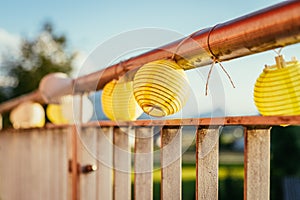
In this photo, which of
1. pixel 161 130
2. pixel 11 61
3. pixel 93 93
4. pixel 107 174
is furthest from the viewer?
pixel 11 61

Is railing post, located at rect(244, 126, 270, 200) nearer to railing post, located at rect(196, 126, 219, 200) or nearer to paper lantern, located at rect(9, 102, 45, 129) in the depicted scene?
railing post, located at rect(196, 126, 219, 200)

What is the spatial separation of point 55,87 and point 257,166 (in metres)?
1.38

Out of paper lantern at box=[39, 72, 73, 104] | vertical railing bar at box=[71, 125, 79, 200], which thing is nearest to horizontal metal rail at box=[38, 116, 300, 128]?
vertical railing bar at box=[71, 125, 79, 200]

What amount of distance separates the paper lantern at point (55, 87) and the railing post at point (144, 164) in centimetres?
79

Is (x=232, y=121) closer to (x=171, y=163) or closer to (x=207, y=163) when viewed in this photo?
(x=207, y=163)

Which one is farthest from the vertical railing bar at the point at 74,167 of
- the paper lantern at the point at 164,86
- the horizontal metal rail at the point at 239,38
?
the paper lantern at the point at 164,86

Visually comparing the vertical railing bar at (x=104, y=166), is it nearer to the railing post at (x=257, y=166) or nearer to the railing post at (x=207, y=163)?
the railing post at (x=207, y=163)

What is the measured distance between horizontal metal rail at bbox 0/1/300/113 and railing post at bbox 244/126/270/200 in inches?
6.0

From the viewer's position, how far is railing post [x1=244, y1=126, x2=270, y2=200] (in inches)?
34.0

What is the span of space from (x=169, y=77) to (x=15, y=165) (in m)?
2.37

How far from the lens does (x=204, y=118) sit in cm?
95

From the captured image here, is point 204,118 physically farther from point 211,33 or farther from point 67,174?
point 67,174

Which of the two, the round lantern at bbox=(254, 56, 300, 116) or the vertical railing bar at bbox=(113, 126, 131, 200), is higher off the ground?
the round lantern at bbox=(254, 56, 300, 116)

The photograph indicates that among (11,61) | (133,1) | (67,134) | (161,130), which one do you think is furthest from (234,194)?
(161,130)
